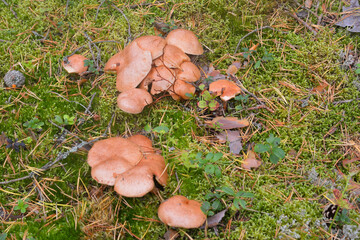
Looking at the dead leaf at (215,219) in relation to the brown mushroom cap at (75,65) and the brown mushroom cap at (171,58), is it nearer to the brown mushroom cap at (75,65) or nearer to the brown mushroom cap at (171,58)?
the brown mushroom cap at (171,58)

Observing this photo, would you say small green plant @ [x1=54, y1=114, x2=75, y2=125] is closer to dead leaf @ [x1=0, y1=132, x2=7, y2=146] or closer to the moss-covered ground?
the moss-covered ground

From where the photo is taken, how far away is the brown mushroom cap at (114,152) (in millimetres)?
2666

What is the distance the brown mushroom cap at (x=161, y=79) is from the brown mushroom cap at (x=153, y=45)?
167 mm

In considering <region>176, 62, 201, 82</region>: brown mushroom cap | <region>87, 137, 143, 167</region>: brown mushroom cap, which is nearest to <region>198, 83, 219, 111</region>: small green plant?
<region>176, 62, 201, 82</region>: brown mushroom cap

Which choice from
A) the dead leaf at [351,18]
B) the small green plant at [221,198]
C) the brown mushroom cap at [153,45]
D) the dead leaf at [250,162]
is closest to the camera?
the small green plant at [221,198]

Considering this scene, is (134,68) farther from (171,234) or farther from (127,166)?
(171,234)

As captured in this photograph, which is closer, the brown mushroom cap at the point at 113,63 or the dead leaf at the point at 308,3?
the brown mushroom cap at the point at 113,63

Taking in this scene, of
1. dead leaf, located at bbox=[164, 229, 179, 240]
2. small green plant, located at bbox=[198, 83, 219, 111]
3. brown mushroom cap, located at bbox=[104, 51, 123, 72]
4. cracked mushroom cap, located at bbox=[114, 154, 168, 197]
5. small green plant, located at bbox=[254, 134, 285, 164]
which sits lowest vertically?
dead leaf, located at bbox=[164, 229, 179, 240]

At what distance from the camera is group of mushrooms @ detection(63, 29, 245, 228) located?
8.00 ft

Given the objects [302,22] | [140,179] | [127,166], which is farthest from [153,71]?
[302,22]

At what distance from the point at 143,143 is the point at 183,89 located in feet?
2.47

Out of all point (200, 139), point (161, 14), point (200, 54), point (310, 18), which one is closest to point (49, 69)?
point (161, 14)

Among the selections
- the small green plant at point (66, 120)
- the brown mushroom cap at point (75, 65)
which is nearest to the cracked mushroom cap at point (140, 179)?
the small green plant at point (66, 120)

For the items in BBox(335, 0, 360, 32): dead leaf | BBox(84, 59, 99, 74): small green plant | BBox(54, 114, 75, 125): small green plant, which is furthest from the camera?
BBox(335, 0, 360, 32): dead leaf
